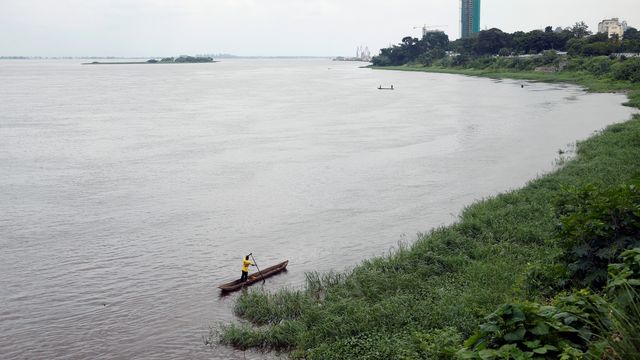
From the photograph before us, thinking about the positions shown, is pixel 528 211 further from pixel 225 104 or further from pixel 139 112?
pixel 225 104

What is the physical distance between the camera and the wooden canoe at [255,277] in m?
15.0

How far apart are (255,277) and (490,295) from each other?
6.25 m

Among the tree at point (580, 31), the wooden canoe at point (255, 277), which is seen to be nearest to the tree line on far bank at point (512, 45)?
the tree at point (580, 31)

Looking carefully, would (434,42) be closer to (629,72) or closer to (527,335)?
(629,72)

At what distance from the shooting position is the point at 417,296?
1261 cm

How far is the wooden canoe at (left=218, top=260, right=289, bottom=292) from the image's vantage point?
49.2 ft

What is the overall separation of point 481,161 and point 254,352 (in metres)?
21.9

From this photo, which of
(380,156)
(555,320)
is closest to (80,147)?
(380,156)

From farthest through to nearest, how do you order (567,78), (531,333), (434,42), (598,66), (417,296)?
(434,42) < (567,78) < (598,66) < (417,296) < (531,333)

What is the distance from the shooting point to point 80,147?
126 ft

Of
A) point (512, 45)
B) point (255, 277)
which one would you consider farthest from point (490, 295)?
point (512, 45)

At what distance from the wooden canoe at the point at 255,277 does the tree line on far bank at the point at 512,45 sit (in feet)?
318

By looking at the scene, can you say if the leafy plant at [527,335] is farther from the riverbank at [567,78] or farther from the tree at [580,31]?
the tree at [580,31]

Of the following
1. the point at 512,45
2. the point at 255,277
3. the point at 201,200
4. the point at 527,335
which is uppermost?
the point at 512,45
